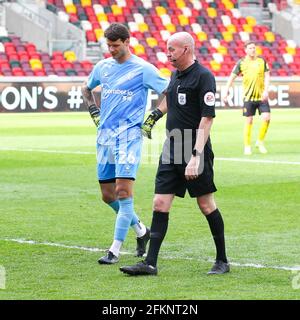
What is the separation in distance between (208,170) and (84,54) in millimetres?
33546

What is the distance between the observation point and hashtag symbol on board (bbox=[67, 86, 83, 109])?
34.9 metres

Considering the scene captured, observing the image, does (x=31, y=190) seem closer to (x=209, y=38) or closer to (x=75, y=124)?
(x=75, y=124)

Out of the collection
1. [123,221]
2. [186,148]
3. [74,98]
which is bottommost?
[74,98]

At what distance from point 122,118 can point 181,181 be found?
40.8 inches

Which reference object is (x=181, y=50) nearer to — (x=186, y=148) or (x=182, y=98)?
(x=182, y=98)

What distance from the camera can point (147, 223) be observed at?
11359 millimetres

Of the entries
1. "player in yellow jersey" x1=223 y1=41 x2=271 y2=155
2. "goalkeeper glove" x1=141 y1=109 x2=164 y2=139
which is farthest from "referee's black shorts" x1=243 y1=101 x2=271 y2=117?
"goalkeeper glove" x1=141 y1=109 x2=164 y2=139

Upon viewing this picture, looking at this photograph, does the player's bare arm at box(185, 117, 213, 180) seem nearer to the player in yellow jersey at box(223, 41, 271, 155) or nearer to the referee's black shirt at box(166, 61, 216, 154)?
the referee's black shirt at box(166, 61, 216, 154)

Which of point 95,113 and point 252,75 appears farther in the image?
point 252,75

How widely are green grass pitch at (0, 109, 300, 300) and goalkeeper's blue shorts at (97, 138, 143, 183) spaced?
2.43 feet

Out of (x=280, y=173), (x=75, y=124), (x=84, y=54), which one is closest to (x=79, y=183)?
(x=280, y=173)

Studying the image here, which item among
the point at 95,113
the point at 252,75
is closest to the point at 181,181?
the point at 95,113

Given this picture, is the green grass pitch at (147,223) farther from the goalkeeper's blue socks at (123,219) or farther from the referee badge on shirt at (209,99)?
the referee badge on shirt at (209,99)

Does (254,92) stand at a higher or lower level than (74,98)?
higher
